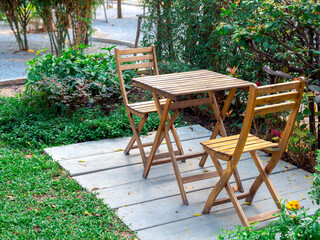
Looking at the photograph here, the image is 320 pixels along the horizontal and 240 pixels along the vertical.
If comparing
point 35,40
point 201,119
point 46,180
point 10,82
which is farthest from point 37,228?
point 35,40

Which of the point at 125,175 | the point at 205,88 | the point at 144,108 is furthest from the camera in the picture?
the point at 144,108

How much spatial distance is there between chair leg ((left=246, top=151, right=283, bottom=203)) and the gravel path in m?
4.59

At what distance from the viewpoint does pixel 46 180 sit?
4176mm

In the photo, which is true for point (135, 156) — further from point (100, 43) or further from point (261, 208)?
point (100, 43)

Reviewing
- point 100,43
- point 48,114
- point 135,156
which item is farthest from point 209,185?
point 100,43

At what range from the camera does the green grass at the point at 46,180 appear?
11.0 ft

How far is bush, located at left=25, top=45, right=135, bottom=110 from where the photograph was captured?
233 inches

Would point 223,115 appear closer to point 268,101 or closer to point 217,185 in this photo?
point 217,185

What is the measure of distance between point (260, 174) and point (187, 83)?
41.2 inches

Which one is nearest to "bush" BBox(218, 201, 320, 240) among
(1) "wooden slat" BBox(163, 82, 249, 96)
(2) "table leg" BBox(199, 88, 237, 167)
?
(1) "wooden slat" BBox(163, 82, 249, 96)

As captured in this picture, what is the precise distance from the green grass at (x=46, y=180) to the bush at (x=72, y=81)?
209 mm

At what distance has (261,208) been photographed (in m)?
3.71

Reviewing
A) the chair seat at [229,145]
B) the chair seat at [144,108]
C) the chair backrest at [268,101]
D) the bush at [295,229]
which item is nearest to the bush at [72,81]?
the chair seat at [144,108]

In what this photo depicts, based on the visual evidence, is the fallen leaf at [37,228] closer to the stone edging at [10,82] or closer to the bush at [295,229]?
the bush at [295,229]
